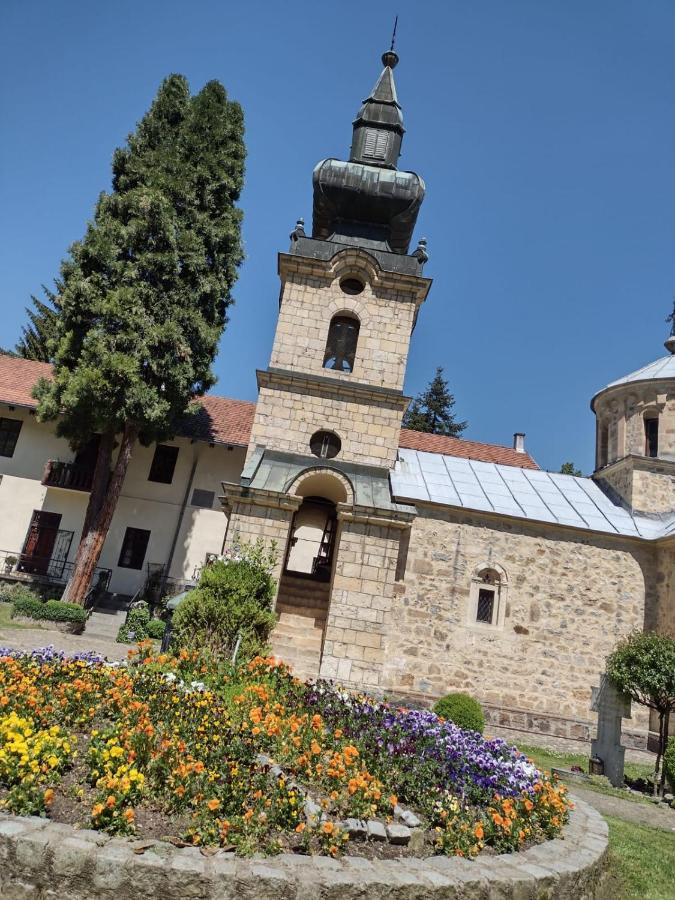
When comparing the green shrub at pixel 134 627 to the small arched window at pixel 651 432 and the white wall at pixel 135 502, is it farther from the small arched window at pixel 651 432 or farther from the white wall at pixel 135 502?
the small arched window at pixel 651 432

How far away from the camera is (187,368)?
16422 millimetres

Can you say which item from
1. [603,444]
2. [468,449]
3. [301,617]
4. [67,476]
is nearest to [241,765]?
[301,617]

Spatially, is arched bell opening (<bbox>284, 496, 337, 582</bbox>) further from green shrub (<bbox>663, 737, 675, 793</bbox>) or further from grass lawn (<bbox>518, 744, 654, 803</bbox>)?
green shrub (<bbox>663, 737, 675, 793</bbox>)

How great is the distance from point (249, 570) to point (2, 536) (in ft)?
43.6

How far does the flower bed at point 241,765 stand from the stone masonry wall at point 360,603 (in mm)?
3318

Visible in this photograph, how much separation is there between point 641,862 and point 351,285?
40.1 feet

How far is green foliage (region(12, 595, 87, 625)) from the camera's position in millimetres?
14312

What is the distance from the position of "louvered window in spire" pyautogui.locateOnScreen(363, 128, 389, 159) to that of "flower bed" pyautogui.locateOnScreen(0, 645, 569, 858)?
13.1 meters

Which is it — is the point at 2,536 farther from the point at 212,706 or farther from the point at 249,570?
the point at 212,706

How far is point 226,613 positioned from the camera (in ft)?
30.9

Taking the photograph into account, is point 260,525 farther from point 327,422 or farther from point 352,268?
point 352,268

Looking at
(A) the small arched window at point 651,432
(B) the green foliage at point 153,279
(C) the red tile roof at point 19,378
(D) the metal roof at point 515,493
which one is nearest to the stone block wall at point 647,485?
(D) the metal roof at point 515,493

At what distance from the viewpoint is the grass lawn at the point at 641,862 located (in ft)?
16.3

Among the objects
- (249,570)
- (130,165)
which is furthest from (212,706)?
(130,165)
